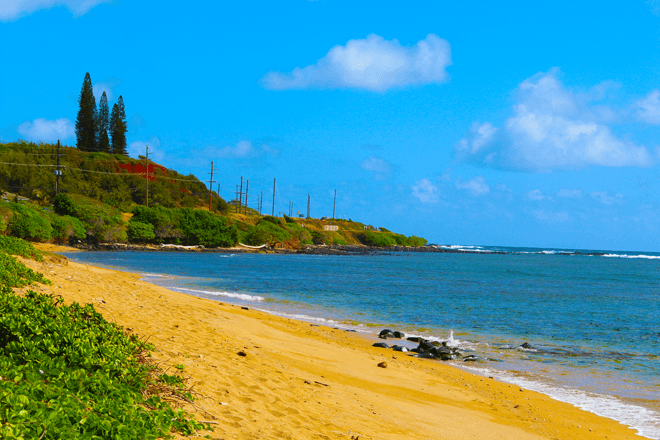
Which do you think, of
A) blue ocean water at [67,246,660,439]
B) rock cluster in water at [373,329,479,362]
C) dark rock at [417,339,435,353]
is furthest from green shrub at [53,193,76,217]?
dark rock at [417,339,435,353]

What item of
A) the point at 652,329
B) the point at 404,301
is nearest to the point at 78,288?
the point at 404,301

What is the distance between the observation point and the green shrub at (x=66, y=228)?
178 ft

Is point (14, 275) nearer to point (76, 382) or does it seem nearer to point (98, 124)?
point (76, 382)

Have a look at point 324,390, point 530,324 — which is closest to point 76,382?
point 324,390

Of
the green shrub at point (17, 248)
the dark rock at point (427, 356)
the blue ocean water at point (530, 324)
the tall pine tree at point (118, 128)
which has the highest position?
the tall pine tree at point (118, 128)

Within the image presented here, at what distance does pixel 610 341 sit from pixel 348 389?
1232 centimetres

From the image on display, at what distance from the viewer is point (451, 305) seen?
23609 millimetres

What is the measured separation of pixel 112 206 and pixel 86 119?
137 feet

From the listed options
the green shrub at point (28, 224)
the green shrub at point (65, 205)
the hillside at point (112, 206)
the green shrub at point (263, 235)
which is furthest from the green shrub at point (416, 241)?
the green shrub at point (28, 224)

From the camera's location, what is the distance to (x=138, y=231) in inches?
2662

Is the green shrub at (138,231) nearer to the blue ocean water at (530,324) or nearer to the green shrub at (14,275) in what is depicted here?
the blue ocean water at (530,324)

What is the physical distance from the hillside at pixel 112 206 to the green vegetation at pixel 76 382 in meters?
44.4

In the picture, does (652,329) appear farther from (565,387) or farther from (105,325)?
(105,325)

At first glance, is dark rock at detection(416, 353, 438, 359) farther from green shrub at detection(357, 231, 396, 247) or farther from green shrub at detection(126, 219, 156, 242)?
green shrub at detection(357, 231, 396, 247)
